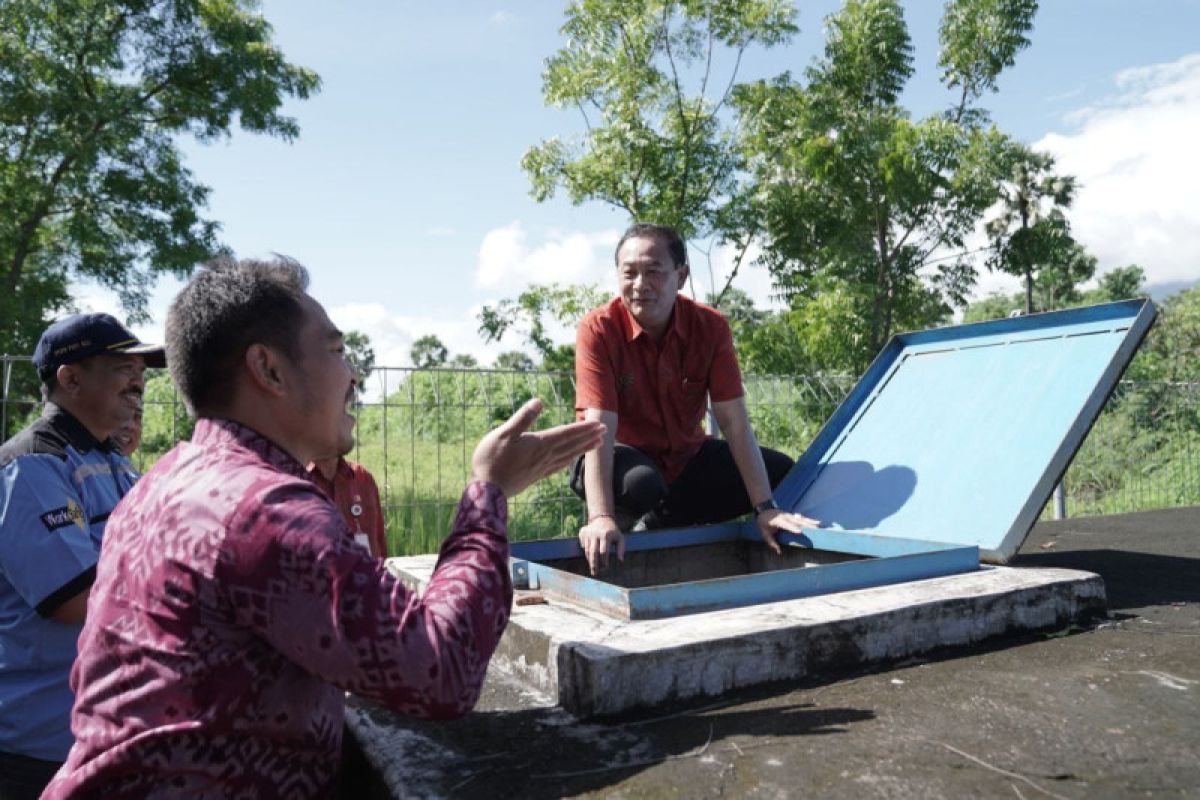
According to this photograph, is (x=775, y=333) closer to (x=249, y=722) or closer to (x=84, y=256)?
(x=84, y=256)

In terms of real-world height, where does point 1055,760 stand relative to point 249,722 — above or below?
below

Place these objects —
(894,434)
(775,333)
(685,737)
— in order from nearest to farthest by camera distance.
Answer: (685,737) → (894,434) → (775,333)

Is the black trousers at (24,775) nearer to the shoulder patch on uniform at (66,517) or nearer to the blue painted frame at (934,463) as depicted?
the shoulder patch on uniform at (66,517)

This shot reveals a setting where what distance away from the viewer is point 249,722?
4.00 ft

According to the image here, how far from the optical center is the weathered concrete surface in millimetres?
1512

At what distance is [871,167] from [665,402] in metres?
10.1

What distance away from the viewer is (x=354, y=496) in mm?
3547

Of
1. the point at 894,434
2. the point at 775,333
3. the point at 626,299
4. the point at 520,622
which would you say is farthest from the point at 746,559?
the point at 775,333

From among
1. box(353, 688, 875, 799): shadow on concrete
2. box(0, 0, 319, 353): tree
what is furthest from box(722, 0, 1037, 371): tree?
box(353, 688, 875, 799): shadow on concrete

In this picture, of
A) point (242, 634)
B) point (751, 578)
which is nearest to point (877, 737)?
point (751, 578)

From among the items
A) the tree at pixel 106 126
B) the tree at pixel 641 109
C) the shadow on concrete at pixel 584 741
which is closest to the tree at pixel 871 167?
the tree at pixel 641 109

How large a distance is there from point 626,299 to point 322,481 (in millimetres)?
1407

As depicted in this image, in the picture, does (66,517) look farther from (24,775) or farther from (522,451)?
(522,451)

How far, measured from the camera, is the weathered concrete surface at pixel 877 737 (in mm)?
1512
